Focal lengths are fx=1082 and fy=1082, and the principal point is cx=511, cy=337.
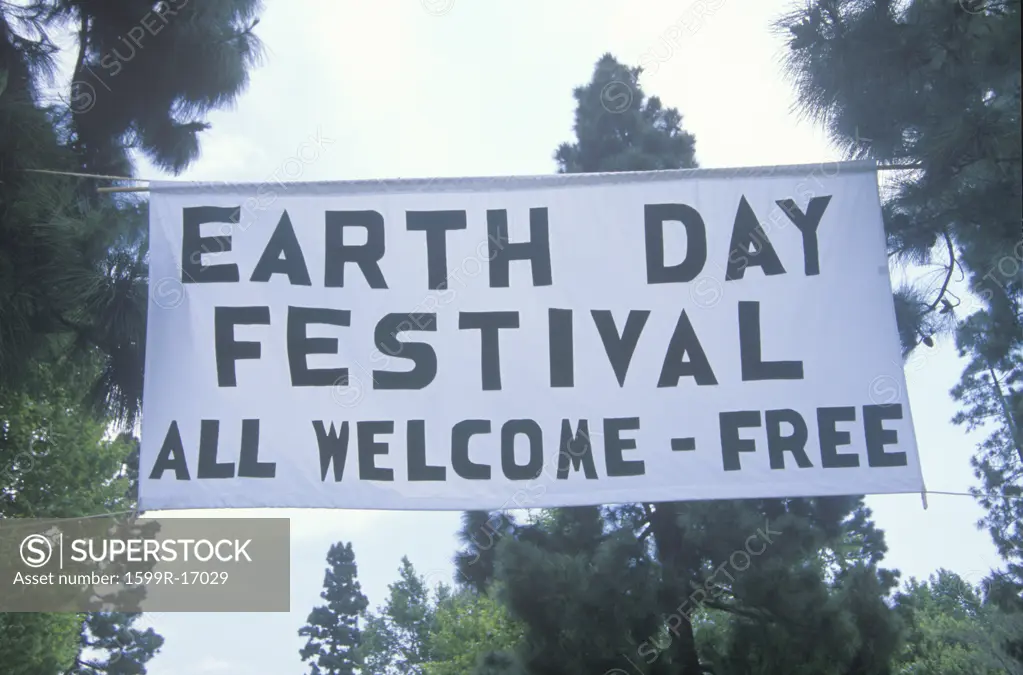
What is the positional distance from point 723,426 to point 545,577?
10.7 metres

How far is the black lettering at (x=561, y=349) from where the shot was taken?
5.91 meters

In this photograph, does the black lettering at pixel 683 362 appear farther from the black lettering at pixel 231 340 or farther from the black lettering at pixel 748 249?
the black lettering at pixel 231 340

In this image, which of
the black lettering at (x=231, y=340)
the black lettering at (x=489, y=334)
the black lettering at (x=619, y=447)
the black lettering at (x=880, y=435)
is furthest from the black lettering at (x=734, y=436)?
the black lettering at (x=231, y=340)

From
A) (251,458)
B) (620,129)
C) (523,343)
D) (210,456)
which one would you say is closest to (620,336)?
(523,343)

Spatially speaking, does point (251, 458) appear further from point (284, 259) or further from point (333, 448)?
point (284, 259)

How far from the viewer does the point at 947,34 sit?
21.4 ft

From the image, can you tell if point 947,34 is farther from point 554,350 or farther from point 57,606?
point 57,606

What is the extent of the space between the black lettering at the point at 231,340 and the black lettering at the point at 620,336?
185 cm

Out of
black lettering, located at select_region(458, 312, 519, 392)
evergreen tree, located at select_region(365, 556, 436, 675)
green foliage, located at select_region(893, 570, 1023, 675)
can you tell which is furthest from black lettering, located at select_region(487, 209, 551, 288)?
evergreen tree, located at select_region(365, 556, 436, 675)

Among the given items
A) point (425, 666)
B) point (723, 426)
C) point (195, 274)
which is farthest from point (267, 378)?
point (425, 666)

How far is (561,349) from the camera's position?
5949 millimetres

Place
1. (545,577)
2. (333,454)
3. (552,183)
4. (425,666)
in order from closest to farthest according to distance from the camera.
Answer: (333,454) < (552,183) < (545,577) < (425,666)

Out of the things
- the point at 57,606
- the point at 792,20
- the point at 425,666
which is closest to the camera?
the point at 792,20

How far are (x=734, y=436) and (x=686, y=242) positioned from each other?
113 centimetres
